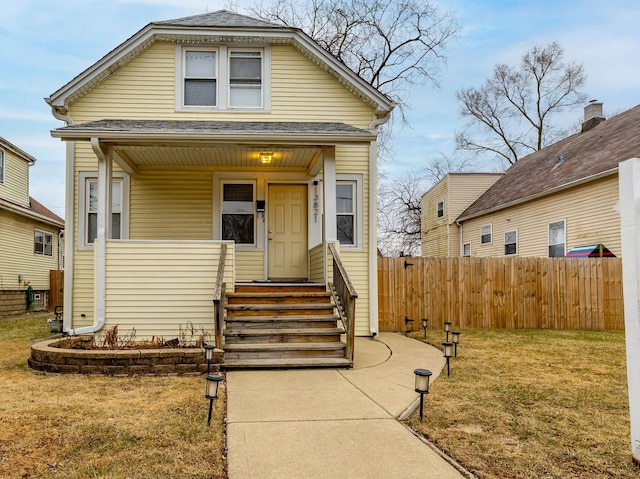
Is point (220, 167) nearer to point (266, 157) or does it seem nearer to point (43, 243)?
point (266, 157)

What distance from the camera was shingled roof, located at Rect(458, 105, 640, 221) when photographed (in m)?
13.6

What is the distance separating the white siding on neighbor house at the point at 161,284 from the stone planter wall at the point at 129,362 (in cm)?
176

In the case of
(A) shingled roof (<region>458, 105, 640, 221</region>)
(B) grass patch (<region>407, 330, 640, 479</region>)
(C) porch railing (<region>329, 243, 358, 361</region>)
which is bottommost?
(B) grass patch (<region>407, 330, 640, 479</region>)

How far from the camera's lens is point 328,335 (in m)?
7.09

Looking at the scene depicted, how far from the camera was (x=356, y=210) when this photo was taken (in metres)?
9.80

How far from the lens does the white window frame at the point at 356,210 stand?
9.65m

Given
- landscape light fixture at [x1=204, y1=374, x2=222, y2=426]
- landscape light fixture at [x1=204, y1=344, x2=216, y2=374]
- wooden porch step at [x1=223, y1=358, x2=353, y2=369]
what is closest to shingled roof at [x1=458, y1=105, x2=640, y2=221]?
wooden porch step at [x1=223, y1=358, x2=353, y2=369]

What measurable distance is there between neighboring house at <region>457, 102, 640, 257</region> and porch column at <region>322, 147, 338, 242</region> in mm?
7945

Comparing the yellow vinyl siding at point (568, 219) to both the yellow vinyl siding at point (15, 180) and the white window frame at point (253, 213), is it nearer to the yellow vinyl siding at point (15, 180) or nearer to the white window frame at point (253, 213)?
the white window frame at point (253, 213)

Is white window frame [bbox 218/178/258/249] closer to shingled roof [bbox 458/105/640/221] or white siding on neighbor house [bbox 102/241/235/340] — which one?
white siding on neighbor house [bbox 102/241/235/340]

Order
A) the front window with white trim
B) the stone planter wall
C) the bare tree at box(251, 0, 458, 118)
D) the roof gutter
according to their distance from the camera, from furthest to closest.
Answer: the bare tree at box(251, 0, 458, 118)
the front window with white trim
the roof gutter
the stone planter wall

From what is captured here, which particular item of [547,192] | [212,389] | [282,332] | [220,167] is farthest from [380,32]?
[212,389]

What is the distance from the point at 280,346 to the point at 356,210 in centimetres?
388

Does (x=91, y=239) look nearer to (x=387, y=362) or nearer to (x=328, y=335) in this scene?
(x=328, y=335)
